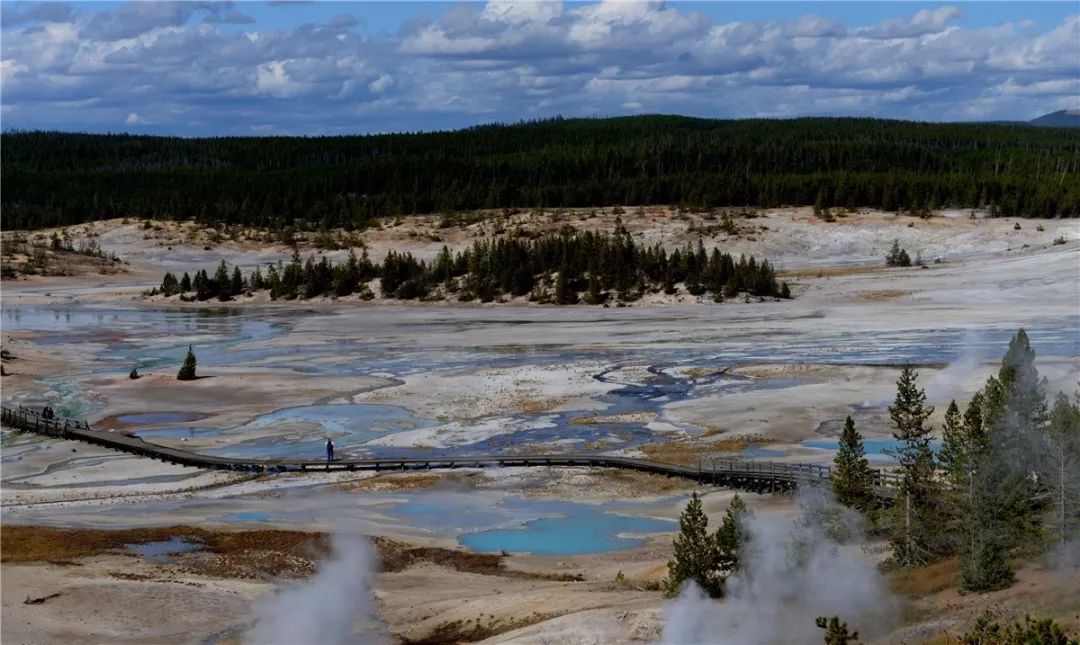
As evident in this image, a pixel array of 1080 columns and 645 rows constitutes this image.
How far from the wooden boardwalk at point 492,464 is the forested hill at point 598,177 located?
7578 cm

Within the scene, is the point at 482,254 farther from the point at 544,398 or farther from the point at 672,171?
the point at 672,171

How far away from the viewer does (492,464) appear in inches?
1613

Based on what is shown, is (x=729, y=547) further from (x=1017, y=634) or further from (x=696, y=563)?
(x=1017, y=634)

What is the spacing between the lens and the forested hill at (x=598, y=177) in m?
120

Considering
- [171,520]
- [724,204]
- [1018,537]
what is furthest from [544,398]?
[724,204]

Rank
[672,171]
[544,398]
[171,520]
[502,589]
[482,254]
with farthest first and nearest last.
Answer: [672,171]
[482,254]
[544,398]
[171,520]
[502,589]

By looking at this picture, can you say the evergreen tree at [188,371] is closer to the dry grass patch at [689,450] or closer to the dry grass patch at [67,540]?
the dry grass patch at [67,540]

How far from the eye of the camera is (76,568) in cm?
3078

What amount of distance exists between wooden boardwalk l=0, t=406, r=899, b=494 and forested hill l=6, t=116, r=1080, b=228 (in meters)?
75.8

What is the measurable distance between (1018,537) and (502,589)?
10755 mm

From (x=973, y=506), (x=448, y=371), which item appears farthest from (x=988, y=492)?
(x=448, y=371)

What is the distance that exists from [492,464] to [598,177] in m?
108

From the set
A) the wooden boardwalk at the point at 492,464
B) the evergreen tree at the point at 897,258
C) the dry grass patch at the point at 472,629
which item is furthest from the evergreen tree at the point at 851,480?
the evergreen tree at the point at 897,258

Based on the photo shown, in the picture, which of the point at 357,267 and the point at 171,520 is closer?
the point at 171,520
